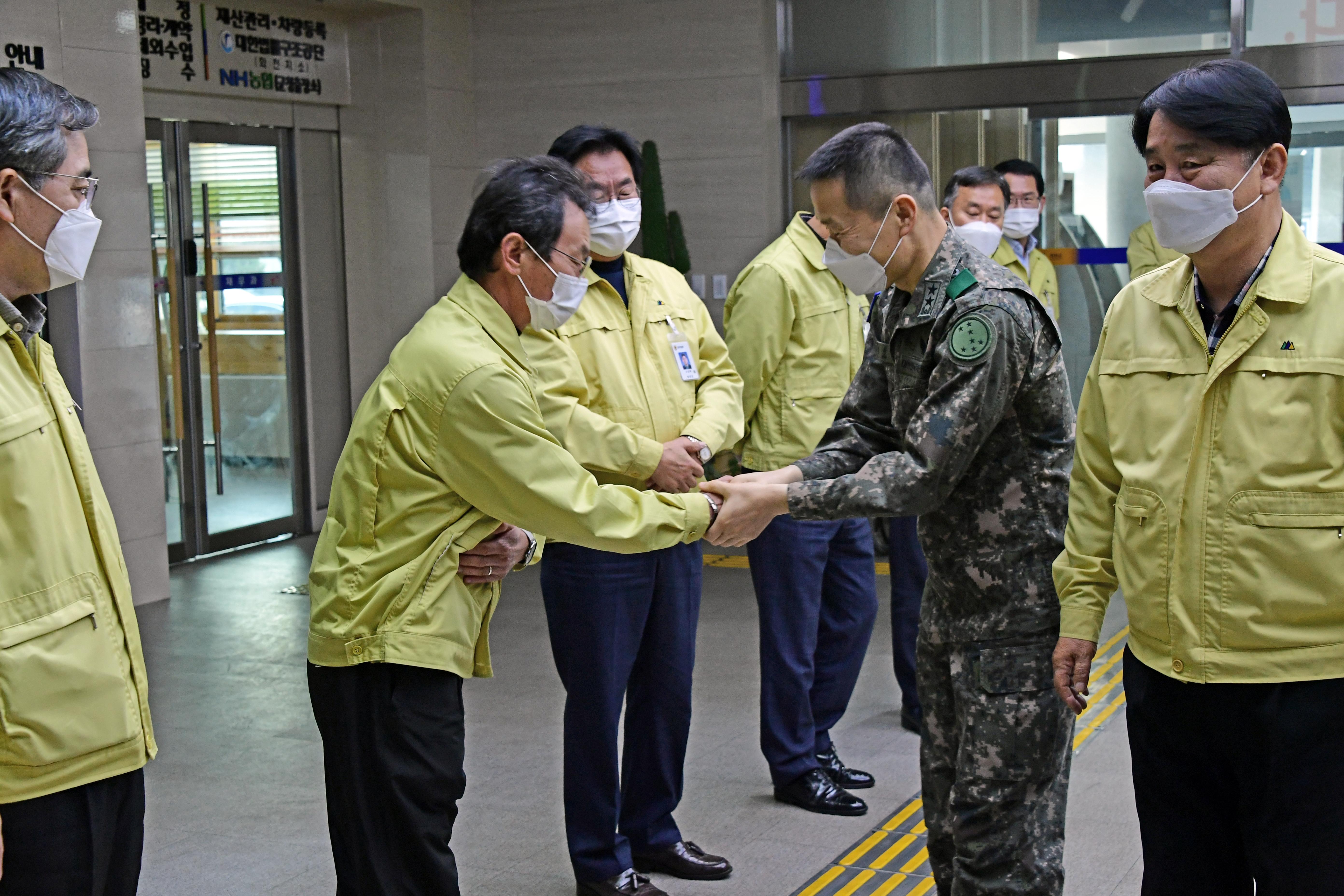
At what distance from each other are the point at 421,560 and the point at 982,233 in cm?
342

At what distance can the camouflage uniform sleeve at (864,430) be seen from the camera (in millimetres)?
2936

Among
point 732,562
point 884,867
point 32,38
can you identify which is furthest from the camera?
point 732,562

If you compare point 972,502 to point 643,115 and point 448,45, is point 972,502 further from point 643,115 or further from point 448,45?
point 448,45

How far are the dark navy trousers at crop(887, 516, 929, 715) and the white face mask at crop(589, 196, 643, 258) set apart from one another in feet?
5.28

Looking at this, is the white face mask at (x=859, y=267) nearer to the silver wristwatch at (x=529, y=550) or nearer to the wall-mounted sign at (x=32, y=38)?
the silver wristwatch at (x=529, y=550)

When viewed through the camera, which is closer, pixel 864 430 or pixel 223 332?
pixel 864 430

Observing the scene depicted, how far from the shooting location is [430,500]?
98.1 inches

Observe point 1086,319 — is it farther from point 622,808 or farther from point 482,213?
point 482,213

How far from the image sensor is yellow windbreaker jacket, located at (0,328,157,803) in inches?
74.2

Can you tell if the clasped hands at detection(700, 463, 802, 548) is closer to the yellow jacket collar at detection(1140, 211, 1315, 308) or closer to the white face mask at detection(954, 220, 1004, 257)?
the yellow jacket collar at detection(1140, 211, 1315, 308)

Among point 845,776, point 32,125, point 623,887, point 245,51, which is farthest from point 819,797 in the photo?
point 245,51

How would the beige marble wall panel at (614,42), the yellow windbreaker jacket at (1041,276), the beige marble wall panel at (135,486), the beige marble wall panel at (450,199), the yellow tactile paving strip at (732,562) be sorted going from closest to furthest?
the yellow windbreaker jacket at (1041,276) → the beige marble wall panel at (135,486) → the yellow tactile paving strip at (732,562) → the beige marble wall panel at (614,42) → the beige marble wall panel at (450,199)

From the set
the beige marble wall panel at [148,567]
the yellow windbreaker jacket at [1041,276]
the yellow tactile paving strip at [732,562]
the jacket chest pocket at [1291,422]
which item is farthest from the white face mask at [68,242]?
the yellow tactile paving strip at [732,562]

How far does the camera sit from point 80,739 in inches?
76.6
